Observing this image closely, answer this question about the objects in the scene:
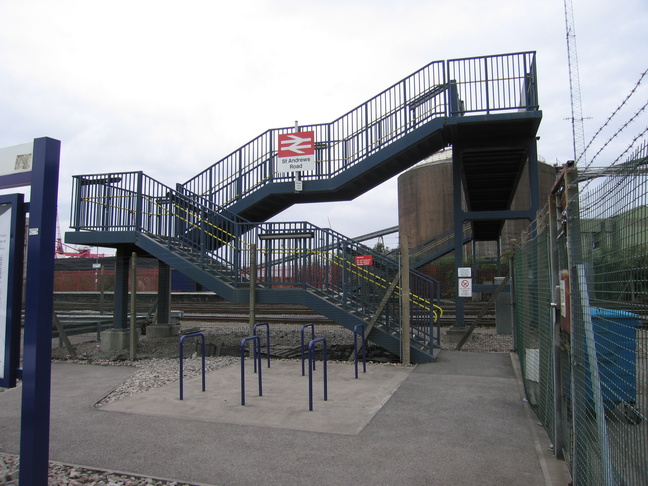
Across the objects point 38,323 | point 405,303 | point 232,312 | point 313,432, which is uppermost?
point 38,323

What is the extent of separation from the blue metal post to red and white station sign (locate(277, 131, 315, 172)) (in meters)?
10.0

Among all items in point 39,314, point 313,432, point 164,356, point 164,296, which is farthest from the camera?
point 164,296

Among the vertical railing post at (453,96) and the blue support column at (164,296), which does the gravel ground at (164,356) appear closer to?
the blue support column at (164,296)

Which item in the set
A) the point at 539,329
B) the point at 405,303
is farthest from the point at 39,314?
the point at 405,303

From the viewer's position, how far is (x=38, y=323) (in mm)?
3699

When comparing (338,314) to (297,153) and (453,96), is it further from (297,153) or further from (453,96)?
(453,96)

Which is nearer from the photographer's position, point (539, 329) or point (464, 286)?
point (539, 329)

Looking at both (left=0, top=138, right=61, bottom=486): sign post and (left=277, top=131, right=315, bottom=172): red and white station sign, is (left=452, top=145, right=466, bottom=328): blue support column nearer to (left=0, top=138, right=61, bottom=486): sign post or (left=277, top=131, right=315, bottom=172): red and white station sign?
(left=277, top=131, right=315, bottom=172): red and white station sign

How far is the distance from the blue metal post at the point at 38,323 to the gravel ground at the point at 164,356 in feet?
2.61

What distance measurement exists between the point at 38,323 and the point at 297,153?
421 inches

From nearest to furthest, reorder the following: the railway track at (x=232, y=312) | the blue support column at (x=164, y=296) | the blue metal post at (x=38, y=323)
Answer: the blue metal post at (x=38, y=323)
the blue support column at (x=164, y=296)
the railway track at (x=232, y=312)

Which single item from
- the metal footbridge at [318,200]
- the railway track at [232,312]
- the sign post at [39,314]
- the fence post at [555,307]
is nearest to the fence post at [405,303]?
the metal footbridge at [318,200]

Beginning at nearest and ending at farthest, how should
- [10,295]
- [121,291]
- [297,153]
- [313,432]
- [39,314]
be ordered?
[39,314] < [10,295] < [313,432] < [121,291] < [297,153]

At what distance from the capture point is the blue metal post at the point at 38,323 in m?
3.69
